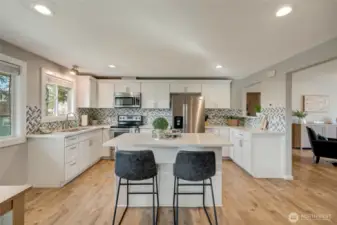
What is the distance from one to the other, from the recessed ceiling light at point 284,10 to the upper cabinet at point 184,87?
3.64 meters

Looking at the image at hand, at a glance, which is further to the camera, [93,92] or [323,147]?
[93,92]

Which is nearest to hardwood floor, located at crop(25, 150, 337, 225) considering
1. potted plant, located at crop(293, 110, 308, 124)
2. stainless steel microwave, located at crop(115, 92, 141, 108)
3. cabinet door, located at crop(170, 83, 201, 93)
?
stainless steel microwave, located at crop(115, 92, 141, 108)

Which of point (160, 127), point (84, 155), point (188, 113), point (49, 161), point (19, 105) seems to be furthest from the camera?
point (188, 113)

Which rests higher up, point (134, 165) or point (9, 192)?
point (9, 192)

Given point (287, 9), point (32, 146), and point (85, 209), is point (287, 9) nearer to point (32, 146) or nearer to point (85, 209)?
point (85, 209)

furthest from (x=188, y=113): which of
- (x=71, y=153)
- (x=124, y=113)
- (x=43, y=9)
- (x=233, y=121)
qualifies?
(x=43, y=9)

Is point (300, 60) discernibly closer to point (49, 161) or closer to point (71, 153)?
point (71, 153)

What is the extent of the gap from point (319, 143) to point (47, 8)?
6.14 metres

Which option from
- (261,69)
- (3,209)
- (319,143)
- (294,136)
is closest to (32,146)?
(3,209)

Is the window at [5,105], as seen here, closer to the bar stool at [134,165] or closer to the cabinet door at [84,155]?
the cabinet door at [84,155]

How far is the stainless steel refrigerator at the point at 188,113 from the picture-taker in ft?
17.0


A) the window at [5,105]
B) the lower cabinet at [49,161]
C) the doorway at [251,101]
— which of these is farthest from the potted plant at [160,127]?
the doorway at [251,101]

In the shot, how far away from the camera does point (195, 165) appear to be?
223cm

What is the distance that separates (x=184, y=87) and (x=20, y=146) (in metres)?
3.88
